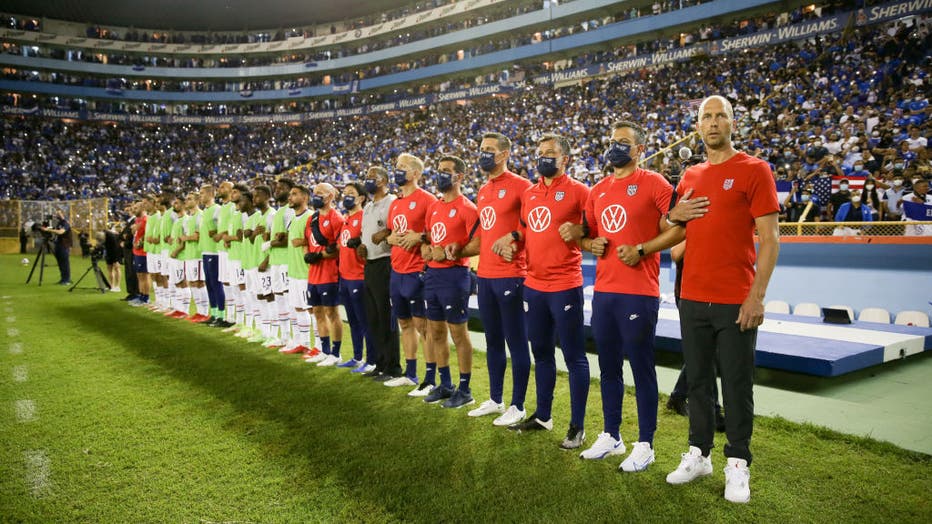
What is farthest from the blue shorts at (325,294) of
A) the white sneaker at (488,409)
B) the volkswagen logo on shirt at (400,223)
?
the white sneaker at (488,409)

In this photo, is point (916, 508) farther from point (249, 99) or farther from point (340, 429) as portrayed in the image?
point (249, 99)

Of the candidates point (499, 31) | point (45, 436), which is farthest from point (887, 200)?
point (499, 31)

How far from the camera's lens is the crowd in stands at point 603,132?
13.0 meters

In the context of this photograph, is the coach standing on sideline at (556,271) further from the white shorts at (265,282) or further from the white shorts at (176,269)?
the white shorts at (176,269)

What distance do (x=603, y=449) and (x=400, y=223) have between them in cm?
297

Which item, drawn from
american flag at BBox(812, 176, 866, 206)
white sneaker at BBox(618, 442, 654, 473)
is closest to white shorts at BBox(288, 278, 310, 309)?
white sneaker at BBox(618, 442, 654, 473)

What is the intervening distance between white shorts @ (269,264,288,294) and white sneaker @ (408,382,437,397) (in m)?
3.08

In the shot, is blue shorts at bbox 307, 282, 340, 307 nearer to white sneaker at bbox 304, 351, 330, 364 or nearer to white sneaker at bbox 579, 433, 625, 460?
white sneaker at bbox 304, 351, 330, 364

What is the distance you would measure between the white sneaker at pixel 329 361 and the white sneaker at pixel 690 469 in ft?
14.8

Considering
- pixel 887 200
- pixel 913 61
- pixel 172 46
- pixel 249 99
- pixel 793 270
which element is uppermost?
pixel 172 46

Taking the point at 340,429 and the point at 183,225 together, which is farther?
the point at 183,225

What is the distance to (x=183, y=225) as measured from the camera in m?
10.4

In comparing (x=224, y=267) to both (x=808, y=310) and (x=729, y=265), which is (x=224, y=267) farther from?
(x=808, y=310)

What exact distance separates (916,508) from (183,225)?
424 inches
